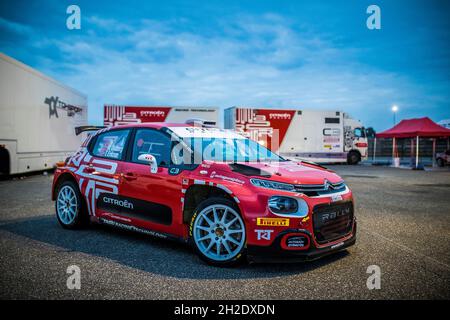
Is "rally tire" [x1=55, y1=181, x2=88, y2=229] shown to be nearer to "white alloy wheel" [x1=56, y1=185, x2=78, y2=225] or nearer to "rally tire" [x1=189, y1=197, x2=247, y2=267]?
"white alloy wheel" [x1=56, y1=185, x2=78, y2=225]

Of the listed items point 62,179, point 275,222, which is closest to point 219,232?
point 275,222

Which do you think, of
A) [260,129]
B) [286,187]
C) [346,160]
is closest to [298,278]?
[286,187]

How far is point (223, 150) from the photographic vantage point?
4.49 metres

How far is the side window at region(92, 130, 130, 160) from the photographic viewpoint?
4910 millimetres

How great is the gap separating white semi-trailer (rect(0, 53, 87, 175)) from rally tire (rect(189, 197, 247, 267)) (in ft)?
31.5

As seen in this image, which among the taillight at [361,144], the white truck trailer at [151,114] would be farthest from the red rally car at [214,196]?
the taillight at [361,144]

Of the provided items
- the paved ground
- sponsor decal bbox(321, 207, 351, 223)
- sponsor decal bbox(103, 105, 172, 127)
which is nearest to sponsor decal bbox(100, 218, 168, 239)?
the paved ground

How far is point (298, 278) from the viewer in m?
3.36

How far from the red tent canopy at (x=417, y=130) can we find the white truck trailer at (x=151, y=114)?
11.1 m

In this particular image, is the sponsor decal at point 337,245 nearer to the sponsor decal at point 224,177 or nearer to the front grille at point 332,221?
the front grille at point 332,221

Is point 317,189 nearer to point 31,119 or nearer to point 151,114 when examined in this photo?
point 31,119

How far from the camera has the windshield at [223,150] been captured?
4148 mm

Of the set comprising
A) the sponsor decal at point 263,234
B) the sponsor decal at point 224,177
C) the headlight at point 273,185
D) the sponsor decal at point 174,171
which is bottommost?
the sponsor decal at point 263,234
